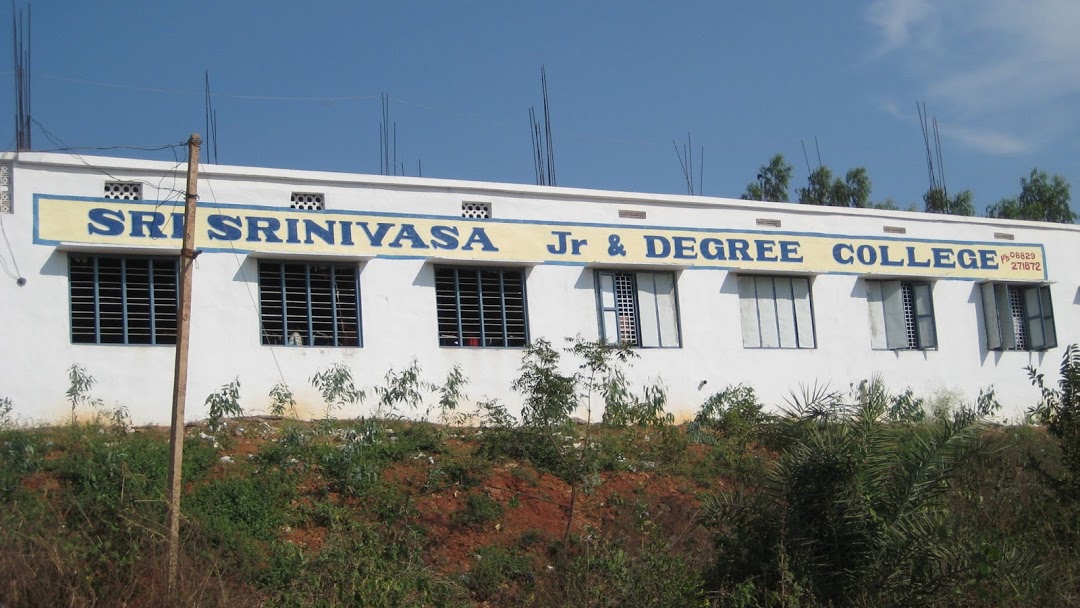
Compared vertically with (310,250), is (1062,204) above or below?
above

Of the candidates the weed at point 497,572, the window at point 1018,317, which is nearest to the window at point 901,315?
the window at point 1018,317

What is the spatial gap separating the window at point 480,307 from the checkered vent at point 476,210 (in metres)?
0.85

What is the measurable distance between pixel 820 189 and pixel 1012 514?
2417cm

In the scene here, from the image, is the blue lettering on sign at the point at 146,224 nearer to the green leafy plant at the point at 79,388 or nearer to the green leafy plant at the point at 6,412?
the green leafy plant at the point at 79,388

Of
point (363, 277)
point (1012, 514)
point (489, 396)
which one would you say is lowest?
point (1012, 514)

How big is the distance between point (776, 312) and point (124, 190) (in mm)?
10882

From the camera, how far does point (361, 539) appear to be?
12312mm

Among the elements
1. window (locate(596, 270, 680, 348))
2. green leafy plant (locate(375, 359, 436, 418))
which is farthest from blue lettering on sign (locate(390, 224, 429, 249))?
window (locate(596, 270, 680, 348))

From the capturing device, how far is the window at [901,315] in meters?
21.8

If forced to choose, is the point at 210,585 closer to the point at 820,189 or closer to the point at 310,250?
the point at 310,250

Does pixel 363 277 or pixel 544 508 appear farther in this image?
pixel 363 277

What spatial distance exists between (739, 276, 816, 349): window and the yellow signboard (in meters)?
0.33


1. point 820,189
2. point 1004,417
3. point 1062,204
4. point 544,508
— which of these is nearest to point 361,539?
point 544,508

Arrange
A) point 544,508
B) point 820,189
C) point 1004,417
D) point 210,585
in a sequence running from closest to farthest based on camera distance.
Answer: point 210,585 → point 544,508 → point 1004,417 → point 820,189
